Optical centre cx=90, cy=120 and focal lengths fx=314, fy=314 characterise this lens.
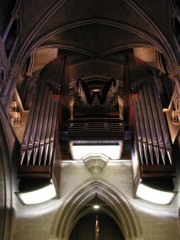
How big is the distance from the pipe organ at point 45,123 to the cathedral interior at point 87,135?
0.10ft

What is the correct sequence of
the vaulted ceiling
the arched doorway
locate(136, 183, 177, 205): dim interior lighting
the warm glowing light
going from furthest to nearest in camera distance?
the vaulted ceiling
the arched doorway
the warm glowing light
locate(136, 183, 177, 205): dim interior lighting

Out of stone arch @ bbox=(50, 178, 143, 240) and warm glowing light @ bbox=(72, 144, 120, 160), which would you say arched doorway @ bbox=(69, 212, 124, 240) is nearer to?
stone arch @ bbox=(50, 178, 143, 240)

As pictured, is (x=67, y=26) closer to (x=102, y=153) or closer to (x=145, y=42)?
A: (x=145, y=42)

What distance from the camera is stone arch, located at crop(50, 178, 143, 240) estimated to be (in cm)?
785

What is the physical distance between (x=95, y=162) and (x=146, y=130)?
165 cm

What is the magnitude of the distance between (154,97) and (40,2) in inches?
205

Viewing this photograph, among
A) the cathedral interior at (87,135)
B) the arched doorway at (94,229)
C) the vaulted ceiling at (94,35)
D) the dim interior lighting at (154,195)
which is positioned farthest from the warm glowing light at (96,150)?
the vaulted ceiling at (94,35)

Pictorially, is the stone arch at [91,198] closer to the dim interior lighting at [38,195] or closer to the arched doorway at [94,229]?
the arched doorway at [94,229]

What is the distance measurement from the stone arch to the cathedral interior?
1.0 inches

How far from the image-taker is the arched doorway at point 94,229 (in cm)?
895

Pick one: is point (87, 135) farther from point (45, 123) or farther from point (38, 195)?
point (38, 195)

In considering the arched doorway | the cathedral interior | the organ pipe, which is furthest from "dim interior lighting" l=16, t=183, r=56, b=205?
the organ pipe

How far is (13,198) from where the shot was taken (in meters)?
8.00

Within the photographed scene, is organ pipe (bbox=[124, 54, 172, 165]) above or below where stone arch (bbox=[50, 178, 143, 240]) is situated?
above
